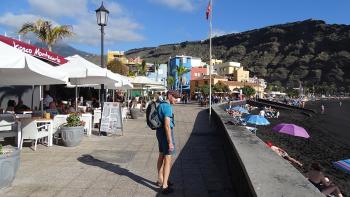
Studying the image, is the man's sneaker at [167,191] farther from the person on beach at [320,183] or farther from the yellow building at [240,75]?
the yellow building at [240,75]

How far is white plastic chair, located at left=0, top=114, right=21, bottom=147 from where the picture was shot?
8.30 m

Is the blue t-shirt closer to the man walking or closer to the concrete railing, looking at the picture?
the man walking

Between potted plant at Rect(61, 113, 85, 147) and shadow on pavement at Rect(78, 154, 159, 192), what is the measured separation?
110 centimetres

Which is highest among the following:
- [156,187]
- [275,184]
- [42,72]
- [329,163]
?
[42,72]

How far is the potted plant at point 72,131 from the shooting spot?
9281 millimetres

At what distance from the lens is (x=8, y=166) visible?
527 centimetres

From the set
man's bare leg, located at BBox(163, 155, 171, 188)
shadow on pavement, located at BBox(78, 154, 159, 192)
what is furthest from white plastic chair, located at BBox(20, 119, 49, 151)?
man's bare leg, located at BBox(163, 155, 171, 188)

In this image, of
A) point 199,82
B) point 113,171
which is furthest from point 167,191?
point 199,82

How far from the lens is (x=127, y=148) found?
9.77 meters

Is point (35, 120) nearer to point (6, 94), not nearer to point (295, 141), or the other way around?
point (6, 94)

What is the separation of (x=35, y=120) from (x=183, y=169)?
3.66 m

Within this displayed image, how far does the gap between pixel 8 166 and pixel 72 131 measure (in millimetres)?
4045

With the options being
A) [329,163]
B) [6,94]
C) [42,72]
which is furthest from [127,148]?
[329,163]

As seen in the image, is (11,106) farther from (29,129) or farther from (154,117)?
(154,117)
